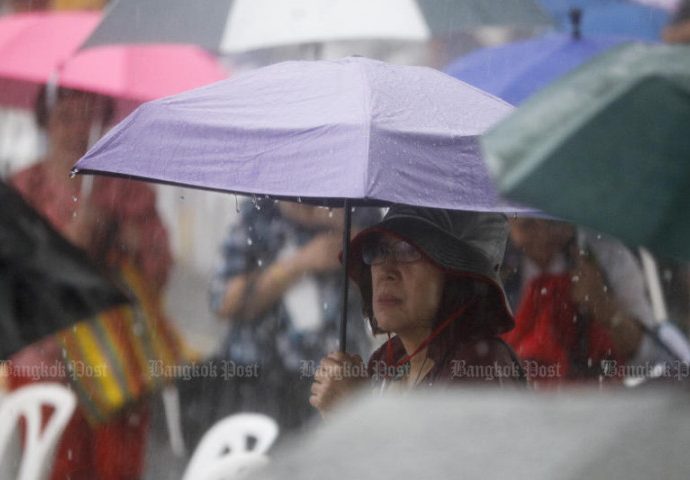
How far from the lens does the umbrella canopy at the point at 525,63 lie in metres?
6.29

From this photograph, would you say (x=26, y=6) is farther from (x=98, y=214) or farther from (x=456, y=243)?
(x=456, y=243)

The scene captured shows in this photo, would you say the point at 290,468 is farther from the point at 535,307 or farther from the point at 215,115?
the point at 535,307

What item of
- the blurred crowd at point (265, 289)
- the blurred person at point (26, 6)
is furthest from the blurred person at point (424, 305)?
the blurred person at point (26, 6)

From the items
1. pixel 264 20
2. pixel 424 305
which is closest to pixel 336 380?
pixel 424 305

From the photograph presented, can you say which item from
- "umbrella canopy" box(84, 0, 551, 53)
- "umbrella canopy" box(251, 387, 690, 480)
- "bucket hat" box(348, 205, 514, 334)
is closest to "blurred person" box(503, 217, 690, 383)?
"umbrella canopy" box(84, 0, 551, 53)

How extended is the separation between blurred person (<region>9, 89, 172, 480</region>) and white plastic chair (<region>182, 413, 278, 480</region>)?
0.97 ft

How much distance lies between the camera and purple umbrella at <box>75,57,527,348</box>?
4.07 metres

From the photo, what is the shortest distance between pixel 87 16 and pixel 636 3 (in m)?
2.52

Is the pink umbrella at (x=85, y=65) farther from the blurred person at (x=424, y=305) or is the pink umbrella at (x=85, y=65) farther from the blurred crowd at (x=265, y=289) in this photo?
the blurred person at (x=424, y=305)

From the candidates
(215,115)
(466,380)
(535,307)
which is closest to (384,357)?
(466,380)

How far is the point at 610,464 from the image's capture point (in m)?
1.96

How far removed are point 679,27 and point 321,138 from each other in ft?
9.71

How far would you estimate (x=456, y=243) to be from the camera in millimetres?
4492

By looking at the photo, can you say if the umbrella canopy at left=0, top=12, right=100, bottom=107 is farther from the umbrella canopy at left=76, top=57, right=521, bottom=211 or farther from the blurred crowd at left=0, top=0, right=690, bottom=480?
the umbrella canopy at left=76, top=57, right=521, bottom=211
